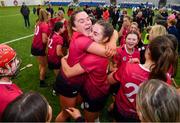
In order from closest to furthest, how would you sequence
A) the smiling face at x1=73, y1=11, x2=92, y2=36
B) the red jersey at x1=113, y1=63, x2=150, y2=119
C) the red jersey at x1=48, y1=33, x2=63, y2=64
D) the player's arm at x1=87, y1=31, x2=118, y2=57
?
the red jersey at x1=113, y1=63, x2=150, y2=119
the player's arm at x1=87, y1=31, x2=118, y2=57
the smiling face at x1=73, y1=11, x2=92, y2=36
the red jersey at x1=48, y1=33, x2=63, y2=64

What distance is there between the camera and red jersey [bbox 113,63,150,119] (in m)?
3.40

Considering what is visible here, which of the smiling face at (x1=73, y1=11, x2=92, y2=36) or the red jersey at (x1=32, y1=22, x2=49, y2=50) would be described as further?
the red jersey at (x1=32, y1=22, x2=49, y2=50)

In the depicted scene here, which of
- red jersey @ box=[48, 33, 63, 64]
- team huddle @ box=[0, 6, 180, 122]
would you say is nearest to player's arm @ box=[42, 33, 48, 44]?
red jersey @ box=[48, 33, 63, 64]

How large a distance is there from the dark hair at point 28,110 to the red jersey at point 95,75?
5.25 feet

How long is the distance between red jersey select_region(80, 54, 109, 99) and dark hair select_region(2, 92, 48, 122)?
1600 millimetres

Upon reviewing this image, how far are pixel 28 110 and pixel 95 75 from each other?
1916 millimetres

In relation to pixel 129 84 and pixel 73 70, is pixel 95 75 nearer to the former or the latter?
pixel 73 70

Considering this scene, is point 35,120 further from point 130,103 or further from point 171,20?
point 171,20

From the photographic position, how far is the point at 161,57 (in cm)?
325

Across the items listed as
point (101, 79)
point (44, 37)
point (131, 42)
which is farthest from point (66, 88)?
point (44, 37)

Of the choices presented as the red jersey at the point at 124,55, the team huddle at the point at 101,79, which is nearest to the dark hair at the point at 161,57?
the team huddle at the point at 101,79

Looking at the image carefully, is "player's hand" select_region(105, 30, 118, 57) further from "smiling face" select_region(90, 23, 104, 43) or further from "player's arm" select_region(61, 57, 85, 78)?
"player's arm" select_region(61, 57, 85, 78)

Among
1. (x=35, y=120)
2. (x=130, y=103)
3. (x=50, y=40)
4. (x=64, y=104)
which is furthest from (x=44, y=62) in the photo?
(x=35, y=120)

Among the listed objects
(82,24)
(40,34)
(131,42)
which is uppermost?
(82,24)
